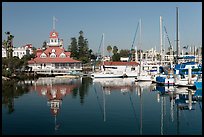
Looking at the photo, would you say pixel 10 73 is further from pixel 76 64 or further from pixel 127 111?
pixel 127 111

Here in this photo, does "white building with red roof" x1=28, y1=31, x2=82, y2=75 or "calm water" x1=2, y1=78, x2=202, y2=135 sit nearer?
"calm water" x1=2, y1=78, x2=202, y2=135

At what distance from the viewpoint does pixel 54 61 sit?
5881 cm

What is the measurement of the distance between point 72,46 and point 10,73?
139ft

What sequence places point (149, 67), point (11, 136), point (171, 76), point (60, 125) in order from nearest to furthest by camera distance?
1. point (11, 136)
2. point (60, 125)
3. point (171, 76)
4. point (149, 67)

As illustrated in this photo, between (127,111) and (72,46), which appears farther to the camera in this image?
(72,46)

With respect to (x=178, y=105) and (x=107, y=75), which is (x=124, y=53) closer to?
(x=107, y=75)

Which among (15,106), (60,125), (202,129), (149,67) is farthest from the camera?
(149,67)

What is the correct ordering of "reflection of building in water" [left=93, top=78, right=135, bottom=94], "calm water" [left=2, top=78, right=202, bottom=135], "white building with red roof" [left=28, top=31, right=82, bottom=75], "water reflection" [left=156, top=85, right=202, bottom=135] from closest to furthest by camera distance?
"calm water" [left=2, top=78, right=202, bottom=135] → "water reflection" [left=156, top=85, right=202, bottom=135] → "reflection of building in water" [left=93, top=78, right=135, bottom=94] → "white building with red roof" [left=28, top=31, right=82, bottom=75]

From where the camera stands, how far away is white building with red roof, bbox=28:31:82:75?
57.7m

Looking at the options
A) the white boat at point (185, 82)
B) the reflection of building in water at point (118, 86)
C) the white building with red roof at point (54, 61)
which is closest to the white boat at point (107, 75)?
the reflection of building in water at point (118, 86)

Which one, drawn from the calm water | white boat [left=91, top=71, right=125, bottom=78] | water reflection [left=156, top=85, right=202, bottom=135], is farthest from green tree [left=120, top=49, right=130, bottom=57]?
the calm water

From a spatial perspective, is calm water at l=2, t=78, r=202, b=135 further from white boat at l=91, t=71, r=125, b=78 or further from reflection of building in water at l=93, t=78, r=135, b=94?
white boat at l=91, t=71, r=125, b=78

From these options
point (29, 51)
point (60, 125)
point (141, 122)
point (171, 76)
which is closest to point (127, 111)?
point (141, 122)

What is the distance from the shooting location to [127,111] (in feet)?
60.7
